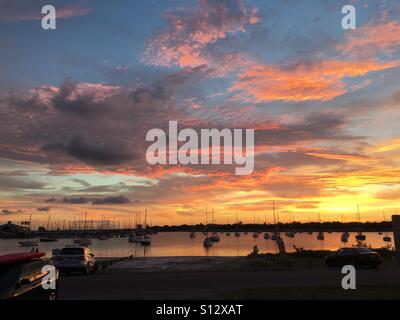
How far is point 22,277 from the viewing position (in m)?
9.42

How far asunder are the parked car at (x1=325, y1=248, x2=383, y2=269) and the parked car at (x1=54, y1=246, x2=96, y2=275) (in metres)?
16.9

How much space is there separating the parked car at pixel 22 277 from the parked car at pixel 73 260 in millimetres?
15341

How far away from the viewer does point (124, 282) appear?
2219 cm

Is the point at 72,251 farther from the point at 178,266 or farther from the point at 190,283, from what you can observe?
the point at 178,266

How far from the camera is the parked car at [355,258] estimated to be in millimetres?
28750

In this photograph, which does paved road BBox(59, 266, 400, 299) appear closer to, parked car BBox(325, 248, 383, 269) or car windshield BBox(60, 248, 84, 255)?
Answer: car windshield BBox(60, 248, 84, 255)

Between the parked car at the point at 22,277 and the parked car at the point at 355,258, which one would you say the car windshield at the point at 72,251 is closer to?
the parked car at the point at 22,277

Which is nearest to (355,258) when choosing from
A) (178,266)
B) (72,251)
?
(178,266)

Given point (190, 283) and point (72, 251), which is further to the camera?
point (72, 251)

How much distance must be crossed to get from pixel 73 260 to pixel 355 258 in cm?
1905

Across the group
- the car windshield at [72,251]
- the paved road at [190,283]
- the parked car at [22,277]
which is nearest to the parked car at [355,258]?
the paved road at [190,283]

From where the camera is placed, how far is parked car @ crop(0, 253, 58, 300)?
9016 millimetres

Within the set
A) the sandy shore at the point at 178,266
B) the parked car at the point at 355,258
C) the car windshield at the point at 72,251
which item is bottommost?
the sandy shore at the point at 178,266
